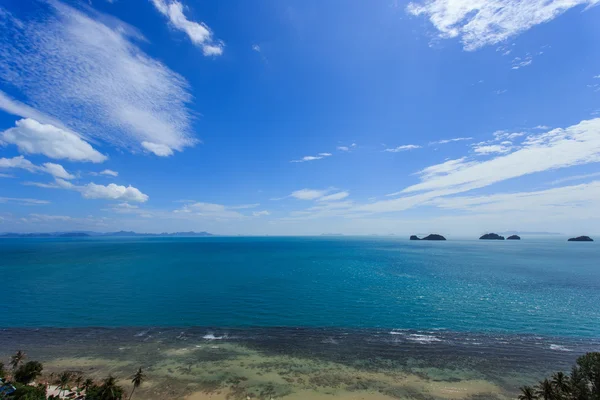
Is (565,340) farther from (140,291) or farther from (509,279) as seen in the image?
(140,291)

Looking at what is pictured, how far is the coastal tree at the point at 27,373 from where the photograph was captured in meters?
36.3

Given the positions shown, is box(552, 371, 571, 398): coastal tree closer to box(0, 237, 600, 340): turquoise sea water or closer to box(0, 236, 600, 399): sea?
box(0, 236, 600, 399): sea

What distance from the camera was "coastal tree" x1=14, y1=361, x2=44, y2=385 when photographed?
36.3 meters

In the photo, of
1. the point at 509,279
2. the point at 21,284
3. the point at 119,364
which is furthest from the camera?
the point at 509,279

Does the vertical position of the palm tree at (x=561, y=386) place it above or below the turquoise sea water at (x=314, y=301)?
above

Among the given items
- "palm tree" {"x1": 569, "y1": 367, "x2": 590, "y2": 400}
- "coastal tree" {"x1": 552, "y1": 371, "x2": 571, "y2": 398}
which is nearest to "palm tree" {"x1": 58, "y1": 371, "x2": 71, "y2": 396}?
"coastal tree" {"x1": 552, "y1": 371, "x2": 571, "y2": 398}

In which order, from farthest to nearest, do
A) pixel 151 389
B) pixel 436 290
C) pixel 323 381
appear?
pixel 436 290, pixel 323 381, pixel 151 389

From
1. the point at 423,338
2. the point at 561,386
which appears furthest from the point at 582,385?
the point at 423,338

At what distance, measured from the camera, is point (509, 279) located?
110 metres

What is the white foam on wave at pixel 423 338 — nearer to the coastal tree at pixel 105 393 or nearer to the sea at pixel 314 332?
the sea at pixel 314 332

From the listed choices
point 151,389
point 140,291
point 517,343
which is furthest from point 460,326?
point 140,291

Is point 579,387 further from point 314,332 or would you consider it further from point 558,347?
point 314,332

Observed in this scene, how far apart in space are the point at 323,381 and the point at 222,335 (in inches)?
1043

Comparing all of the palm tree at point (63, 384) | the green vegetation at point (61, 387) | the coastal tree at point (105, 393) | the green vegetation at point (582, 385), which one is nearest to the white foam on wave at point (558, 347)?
the green vegetation at point (582, 385)
